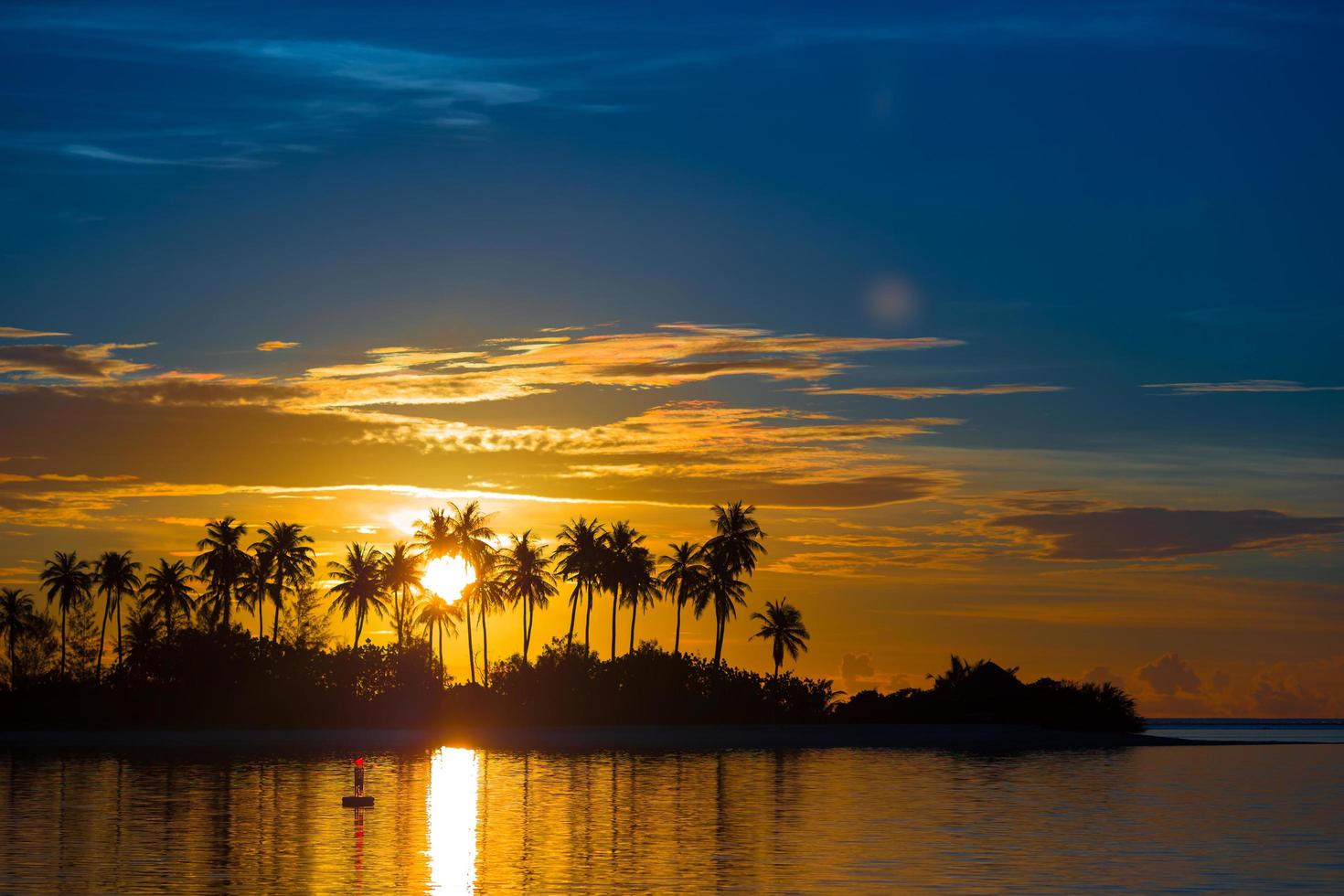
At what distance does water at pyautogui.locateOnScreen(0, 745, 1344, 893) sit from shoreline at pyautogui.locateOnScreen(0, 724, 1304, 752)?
33.1 m

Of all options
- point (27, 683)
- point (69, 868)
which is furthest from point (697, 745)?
point (69, 868)

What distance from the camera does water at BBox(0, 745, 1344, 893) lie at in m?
34.4

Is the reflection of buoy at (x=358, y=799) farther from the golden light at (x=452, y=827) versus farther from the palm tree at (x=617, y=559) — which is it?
the palm tree at (x=617, y=559)

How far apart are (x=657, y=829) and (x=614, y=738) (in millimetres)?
80981

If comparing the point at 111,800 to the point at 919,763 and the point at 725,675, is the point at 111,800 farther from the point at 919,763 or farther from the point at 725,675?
the point at 725,675

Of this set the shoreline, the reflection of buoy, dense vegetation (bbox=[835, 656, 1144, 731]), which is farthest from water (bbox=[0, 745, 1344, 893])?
dense vegetation (bbox=[835, 656, 1144, 731])

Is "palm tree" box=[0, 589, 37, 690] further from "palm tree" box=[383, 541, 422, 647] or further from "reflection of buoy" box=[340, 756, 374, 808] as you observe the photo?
"reflection of buoy" box=[340, 756, 374, 808]

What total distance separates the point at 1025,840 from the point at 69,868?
2473 centimetres

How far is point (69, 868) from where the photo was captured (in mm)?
34938

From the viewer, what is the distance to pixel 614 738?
127m

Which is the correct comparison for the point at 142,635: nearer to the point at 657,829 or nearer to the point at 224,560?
the point at 224,560

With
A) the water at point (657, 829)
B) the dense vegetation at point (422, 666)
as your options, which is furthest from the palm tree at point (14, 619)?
the water at point (657, 829)

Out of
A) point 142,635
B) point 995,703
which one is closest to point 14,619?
point 142,635

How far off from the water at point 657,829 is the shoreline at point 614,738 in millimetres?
33091
